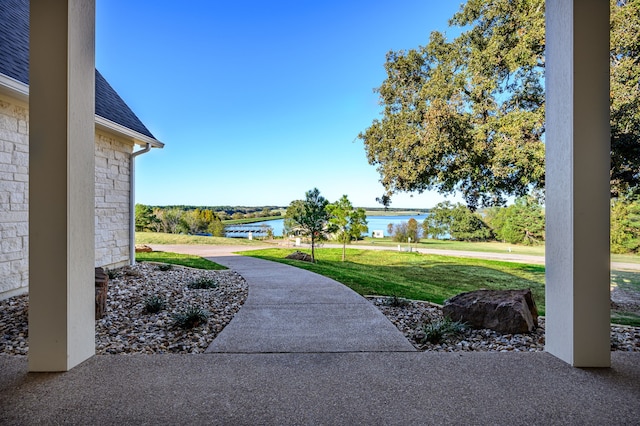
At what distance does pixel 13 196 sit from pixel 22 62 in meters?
1.98

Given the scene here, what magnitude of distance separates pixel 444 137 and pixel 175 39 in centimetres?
733

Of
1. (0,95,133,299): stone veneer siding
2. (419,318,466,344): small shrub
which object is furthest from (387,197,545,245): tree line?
(0,95,133,299): stone veneer siding

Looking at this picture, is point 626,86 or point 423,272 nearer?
point 626,86

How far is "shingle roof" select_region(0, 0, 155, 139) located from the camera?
4168 mm

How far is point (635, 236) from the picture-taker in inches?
242

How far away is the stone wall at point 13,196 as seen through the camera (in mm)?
4062

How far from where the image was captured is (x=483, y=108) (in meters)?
5.70

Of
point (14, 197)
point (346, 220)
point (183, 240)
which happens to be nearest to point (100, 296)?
point (14, 197)

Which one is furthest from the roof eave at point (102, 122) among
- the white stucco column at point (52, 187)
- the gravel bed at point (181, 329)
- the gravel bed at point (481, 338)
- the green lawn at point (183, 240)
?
the green lawn at point (183, 240)

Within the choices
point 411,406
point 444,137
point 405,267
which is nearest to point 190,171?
point 405,267

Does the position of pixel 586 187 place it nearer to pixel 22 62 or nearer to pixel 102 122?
pixel 102 122

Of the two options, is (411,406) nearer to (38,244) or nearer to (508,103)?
(38,244)

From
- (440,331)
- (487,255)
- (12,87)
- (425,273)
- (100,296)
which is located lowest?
(425,273)

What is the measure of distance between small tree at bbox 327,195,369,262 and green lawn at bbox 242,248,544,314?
942 mm
